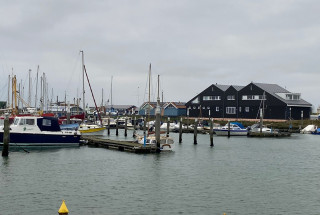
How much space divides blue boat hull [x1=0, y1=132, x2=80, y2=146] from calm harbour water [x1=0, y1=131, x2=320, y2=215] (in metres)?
2.66

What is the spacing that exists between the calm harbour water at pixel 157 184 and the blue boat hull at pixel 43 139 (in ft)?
8.72

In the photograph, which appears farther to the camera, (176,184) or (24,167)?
(24,167)

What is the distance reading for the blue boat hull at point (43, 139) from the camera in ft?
170

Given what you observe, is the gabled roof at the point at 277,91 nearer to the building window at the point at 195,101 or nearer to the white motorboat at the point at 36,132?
the building window at the point at 195,101

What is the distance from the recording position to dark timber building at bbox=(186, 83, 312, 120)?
113m

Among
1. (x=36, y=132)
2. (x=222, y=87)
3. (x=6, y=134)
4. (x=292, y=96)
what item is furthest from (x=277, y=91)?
(x=6, y=134)

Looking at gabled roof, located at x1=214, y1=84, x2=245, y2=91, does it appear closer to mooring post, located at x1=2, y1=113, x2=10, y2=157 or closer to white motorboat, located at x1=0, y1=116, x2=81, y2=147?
white motorboat, located at x1=0, y1=116, x2=81, y2=147

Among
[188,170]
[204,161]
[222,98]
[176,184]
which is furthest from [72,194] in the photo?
[222,98]

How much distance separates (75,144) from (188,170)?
22503mm

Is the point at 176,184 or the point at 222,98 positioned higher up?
the point at 222,98

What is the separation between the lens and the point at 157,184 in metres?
32.0

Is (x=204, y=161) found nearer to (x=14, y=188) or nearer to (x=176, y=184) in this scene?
(x=176, y=184)

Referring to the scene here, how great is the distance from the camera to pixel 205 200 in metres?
26.9

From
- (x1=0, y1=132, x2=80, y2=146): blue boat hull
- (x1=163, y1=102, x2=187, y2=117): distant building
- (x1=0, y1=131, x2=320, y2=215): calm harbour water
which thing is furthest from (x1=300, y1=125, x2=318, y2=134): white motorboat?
(x1=0, y1=132, x2=80, y2=146): blue boat hull
